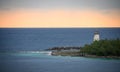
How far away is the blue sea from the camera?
12.9ft

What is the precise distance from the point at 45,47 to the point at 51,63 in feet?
0.73

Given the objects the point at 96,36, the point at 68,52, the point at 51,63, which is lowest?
the point at 51,63

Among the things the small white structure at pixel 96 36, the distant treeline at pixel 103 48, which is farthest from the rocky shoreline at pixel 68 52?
the small white structure at pixel 96 36

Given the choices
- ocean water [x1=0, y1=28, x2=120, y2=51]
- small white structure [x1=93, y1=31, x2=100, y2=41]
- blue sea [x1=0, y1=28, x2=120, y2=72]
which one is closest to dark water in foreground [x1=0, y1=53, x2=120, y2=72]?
blue sea [x1=0, y1=28, x2=120, y2=72]

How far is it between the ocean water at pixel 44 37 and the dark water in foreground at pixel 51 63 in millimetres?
115

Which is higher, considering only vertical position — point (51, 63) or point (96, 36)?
point (96, 36)

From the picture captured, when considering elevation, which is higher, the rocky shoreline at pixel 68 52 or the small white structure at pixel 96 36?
the small white structure at pixel 96 36

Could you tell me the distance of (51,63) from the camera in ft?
12.9

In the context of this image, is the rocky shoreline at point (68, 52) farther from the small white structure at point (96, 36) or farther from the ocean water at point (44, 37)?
the small white structure at point (96, 36)

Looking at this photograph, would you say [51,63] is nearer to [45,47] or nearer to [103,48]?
[45,47]

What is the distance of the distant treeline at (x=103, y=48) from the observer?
3998mm

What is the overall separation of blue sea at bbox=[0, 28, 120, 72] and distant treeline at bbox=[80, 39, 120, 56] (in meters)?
0.06

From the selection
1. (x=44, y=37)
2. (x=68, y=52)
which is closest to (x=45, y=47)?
(x=44, y=37)

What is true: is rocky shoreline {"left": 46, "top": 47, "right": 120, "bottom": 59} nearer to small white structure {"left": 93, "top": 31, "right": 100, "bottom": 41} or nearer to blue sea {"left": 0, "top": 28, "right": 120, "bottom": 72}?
blue sea {"left": 0, "top": 28, "right": 120, "bottom": 72}
